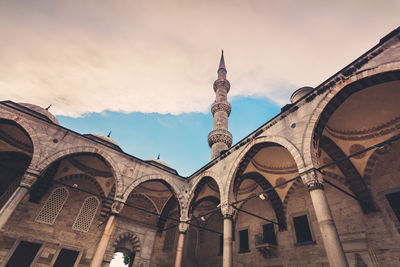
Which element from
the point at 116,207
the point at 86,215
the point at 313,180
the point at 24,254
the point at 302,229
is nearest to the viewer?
the point at 313,180

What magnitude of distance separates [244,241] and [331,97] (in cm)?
910

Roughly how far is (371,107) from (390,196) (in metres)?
3.22

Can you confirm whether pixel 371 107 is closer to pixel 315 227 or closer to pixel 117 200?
pixel 315 227

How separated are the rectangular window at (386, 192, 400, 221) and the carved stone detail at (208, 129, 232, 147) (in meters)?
10.4

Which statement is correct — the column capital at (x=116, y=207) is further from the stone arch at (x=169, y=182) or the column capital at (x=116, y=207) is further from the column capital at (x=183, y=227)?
the column capital at (x=183, y=227)

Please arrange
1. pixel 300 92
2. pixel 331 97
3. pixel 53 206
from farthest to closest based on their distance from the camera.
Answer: pixel 53 206 → pixel 300 92 → pixel 331 97

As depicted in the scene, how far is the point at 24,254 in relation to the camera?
9336mm

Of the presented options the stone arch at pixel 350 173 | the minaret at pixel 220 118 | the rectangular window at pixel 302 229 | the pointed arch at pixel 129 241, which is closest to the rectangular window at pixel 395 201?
the stone arch at pixel 350 173

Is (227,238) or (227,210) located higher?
(227,210)

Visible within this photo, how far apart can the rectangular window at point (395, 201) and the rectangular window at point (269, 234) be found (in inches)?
193

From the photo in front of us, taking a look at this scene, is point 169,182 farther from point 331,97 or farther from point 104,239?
point 331,97

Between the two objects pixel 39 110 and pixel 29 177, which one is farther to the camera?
pixel 39 110

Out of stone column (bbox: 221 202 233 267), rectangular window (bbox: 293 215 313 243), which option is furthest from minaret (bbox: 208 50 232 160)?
stone column (bbox: 221 202 233 267)

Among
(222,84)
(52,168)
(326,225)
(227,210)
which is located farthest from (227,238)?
(222,84)
